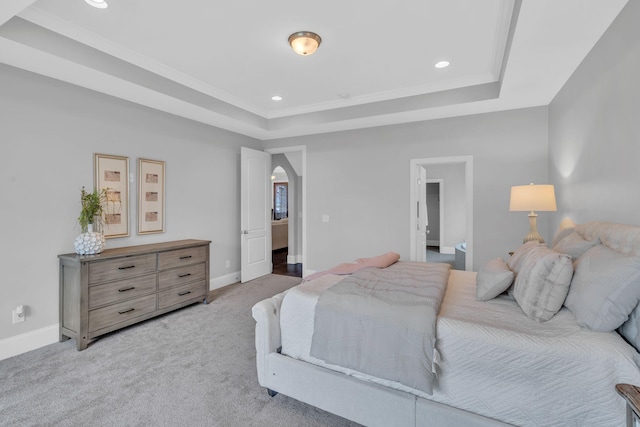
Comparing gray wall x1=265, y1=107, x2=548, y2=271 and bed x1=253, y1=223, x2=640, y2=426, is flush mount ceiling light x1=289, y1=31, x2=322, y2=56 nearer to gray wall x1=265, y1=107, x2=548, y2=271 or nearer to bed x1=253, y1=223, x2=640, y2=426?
bed x1=253, y1=223, x2=640, y2=426

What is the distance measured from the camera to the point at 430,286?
6.98ft

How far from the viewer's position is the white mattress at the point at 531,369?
1.27 meters

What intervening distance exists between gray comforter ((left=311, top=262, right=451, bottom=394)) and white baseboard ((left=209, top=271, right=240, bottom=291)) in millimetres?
3095

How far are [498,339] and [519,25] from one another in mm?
2047

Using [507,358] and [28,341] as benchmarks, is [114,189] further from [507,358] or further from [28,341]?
[507,358]

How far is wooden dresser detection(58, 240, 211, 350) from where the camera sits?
2748mm

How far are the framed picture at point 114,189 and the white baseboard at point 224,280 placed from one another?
148 cm

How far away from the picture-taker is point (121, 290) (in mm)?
3029

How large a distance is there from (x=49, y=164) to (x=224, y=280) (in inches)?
105

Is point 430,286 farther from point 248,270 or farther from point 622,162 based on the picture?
point 248,270

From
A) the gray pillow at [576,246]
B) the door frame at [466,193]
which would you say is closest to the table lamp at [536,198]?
the gray pillow at [576,246]

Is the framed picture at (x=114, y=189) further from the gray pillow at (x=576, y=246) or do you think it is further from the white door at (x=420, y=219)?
the gray pillow at (x=576, y=246)

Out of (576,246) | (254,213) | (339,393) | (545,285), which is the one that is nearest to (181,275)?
(254,213)

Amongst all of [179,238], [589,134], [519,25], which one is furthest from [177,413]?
[589,134]
